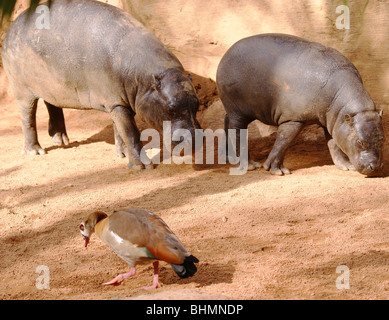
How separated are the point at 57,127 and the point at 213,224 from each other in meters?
4.21

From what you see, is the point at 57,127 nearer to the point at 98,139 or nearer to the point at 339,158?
the point at 98,139

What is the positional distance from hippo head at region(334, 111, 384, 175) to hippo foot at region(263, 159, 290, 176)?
0.80 meters

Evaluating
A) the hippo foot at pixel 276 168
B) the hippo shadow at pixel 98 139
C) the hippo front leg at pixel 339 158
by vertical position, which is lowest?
the hippo shadow at pixel 98 139

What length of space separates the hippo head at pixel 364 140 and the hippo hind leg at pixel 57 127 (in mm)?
4314

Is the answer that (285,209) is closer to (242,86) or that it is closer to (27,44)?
(242,86)

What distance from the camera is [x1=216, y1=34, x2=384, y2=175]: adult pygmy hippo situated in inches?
233

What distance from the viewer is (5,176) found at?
6.71 metres

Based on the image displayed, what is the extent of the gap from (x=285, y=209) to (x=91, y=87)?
3218 millimetres

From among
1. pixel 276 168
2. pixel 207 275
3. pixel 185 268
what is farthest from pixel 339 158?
pixel 185 268

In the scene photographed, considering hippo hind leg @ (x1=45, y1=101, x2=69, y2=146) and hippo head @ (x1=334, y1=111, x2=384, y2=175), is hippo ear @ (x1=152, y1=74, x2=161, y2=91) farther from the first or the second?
hippo hind leg @ (x1=45, y1=101, x2=69, y2=146)

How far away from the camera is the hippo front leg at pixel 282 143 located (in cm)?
634

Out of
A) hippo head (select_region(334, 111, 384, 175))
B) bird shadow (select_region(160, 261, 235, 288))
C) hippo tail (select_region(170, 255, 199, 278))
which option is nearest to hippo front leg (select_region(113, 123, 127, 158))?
hippo head (select_region(334, 111, 384, 175))

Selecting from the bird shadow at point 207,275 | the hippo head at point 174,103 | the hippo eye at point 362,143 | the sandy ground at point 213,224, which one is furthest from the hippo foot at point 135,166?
the bird shadow at point 207,275

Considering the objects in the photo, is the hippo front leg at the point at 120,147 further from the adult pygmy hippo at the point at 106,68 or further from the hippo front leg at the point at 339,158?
the hippo front leg at the point at 339,158
